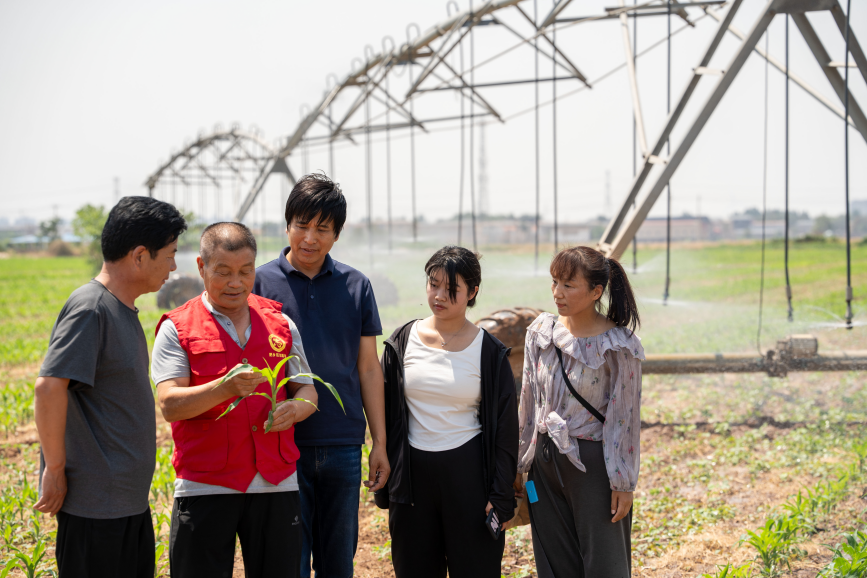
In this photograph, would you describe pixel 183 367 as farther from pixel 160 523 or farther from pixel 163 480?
pixel 163 480

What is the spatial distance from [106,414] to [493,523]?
133cm

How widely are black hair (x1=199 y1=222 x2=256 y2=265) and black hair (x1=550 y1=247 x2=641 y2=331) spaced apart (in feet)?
3.76

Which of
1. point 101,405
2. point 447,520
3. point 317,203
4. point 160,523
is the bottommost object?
point 160,523

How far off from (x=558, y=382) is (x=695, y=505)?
2124mm

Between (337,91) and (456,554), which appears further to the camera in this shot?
(337,91)

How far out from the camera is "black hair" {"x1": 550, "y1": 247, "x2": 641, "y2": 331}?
2377 mm

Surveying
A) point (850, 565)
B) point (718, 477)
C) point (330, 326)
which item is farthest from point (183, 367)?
point (718, 477)

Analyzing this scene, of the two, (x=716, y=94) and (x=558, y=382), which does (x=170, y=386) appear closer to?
(x=558, y=382)

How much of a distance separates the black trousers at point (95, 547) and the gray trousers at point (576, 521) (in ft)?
4.69

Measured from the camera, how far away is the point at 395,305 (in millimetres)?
13391

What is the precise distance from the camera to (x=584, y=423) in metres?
2.33

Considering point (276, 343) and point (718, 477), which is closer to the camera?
point (276, 343)

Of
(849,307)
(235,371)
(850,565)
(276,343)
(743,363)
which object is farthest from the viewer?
(743,363)

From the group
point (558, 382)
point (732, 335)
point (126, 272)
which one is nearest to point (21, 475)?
point (126, 272)
